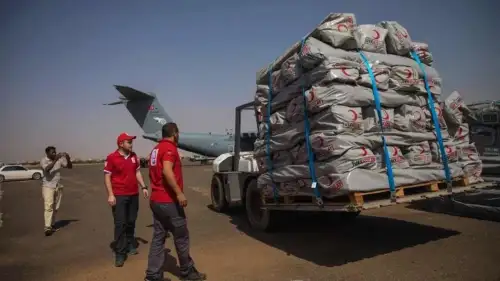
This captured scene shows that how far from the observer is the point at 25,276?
434 centimetres

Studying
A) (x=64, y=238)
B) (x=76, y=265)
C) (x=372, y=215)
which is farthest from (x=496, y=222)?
(x=64, y=238)

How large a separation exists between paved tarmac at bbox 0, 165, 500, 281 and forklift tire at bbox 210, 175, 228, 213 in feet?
2.10

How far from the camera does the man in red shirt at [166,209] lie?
3680 mm

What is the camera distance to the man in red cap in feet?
15.6

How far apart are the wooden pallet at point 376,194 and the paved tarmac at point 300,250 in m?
0.79

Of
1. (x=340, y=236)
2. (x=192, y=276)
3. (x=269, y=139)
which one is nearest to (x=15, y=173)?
(x=269, y=139)

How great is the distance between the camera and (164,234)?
376 cm

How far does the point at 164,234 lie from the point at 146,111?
24070 millimetres

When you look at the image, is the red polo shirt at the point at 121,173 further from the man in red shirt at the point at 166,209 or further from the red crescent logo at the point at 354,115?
the red crescent logo at the point at 354,115

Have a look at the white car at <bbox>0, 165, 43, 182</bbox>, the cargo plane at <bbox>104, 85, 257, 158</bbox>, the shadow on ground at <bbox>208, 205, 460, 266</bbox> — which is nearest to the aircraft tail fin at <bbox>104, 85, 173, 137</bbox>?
the cargo plane at <bbox>104, 85, 257, 158</bbox>

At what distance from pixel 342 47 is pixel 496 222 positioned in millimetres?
4680

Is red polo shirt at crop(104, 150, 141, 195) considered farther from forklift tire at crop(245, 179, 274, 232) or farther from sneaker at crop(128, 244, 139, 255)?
forklift tire at crop(245, 179, 274, 232)

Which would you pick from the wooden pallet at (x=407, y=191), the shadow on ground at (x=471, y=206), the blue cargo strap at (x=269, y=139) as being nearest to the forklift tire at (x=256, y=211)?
the blue cargo strap at (x=269, y=139)

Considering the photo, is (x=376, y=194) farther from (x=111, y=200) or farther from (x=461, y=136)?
(x=111, y=200)
